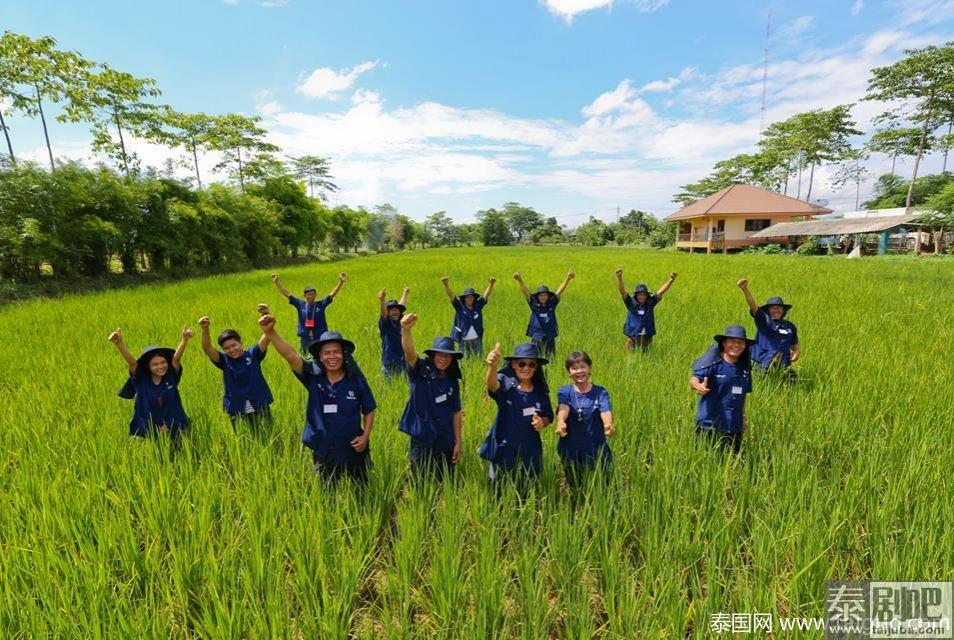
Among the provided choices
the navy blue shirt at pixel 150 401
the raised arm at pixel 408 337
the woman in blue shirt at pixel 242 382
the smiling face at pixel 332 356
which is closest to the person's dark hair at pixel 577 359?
the raised arm at pixel 408 337

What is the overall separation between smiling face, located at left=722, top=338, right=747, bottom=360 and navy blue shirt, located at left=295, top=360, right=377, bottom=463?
268 centimetres

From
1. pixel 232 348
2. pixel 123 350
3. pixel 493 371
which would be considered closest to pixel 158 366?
pixel 123 350

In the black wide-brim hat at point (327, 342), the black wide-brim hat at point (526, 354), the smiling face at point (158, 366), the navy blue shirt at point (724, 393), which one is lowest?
the navy blue shirt at point (724, 393)

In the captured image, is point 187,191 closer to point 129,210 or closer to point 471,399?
point 129,210

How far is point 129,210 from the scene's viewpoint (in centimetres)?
1380

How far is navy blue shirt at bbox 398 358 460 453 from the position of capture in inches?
108

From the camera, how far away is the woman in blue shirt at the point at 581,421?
2.55 metres

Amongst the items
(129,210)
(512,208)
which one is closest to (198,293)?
(129,210)

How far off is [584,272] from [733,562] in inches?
639

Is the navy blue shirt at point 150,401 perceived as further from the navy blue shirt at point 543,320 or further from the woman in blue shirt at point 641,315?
the woman in blue shirt at point 641,315

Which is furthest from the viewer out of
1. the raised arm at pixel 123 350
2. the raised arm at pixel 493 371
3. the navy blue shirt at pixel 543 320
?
the navy blue shirt at pixel 543 320

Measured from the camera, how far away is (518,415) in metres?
2.63

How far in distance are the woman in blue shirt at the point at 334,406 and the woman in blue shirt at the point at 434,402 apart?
0.29 meters

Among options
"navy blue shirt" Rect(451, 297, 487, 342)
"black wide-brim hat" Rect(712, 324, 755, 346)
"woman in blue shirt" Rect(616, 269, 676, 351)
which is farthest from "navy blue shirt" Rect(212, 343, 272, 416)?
"woman in blue shirt" Rect(616, 269, 676, 351)
